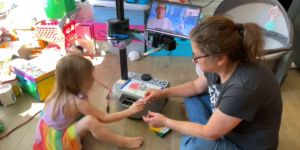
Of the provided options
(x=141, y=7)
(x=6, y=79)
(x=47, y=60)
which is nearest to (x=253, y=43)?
(x=141, y=7)

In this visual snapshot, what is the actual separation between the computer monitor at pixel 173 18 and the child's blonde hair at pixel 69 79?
1.16ft

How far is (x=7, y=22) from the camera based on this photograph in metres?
1.98

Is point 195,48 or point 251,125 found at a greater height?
point 195,48

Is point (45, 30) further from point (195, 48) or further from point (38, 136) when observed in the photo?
point (195, 48)

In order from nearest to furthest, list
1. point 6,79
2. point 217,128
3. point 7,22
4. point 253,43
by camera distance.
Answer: point 253,43
point 217,128
point 6,79
point 7,22

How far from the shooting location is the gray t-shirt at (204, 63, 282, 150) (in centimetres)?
73

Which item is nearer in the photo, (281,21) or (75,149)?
(75,149)

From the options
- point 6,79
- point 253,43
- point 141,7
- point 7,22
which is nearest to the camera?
point 253,43

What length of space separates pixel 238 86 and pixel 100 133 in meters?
0.68

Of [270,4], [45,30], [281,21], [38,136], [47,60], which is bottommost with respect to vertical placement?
[38,136]

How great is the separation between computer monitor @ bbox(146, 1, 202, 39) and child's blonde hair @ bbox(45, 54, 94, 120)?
35cm

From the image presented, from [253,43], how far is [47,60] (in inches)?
55.3

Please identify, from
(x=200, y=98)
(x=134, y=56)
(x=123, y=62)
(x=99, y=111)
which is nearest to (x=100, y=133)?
(x=99, y=111)

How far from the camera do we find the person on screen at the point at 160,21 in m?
1.06
